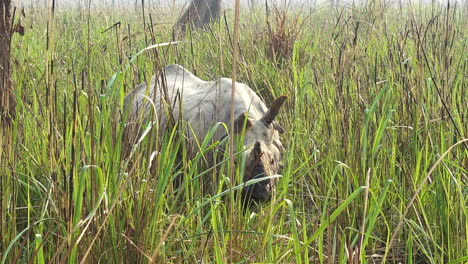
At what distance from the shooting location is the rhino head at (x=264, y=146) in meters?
2.31

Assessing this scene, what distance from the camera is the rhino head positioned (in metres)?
2.31

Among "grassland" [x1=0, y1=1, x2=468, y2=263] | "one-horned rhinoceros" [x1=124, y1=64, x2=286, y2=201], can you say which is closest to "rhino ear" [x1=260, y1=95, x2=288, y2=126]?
"one-horned rhinoceros" [x1=124, y1=64, x2=286, y2=201]

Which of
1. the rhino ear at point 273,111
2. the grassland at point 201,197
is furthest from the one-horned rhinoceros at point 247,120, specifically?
the grassland at point 201,197

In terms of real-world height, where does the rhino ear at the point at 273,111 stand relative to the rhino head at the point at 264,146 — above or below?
above

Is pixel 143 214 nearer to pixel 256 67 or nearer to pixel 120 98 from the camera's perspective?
pixel 120 98

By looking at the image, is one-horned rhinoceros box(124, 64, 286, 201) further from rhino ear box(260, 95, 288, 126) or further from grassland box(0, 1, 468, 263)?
grassland box(0, 1, 468, 263)

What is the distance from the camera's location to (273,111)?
8.09 ft

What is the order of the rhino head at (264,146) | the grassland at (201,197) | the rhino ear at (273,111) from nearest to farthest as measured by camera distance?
the grassland at (201,197), the rhino head at (264,146), the rhino ear at (273,111)

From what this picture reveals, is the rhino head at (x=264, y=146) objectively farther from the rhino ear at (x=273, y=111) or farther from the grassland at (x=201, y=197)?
the grassland at (x=201, y=197)

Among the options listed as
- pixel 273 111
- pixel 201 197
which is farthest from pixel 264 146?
pixel 201 197

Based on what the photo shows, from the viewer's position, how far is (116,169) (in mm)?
1589

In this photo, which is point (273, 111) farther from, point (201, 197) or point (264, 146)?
point (201, 197)

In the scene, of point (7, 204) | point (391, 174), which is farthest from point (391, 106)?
point (7, 204)

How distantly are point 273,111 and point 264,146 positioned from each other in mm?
148
